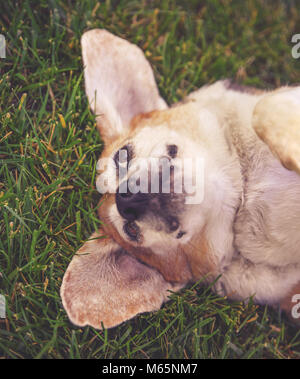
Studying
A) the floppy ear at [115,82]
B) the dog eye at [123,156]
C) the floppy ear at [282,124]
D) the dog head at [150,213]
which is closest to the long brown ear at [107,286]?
the dog head at [150,213]

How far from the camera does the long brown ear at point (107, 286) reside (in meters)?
2.13

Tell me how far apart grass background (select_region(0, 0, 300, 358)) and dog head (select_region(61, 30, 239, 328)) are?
152 millimetres

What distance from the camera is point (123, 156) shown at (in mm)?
2338

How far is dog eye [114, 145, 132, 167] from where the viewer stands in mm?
2318

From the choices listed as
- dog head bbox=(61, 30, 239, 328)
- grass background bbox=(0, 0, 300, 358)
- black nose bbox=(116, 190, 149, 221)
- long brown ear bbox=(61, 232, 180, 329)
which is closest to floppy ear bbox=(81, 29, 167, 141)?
dog head bbox=(61, 30, 239, 328)

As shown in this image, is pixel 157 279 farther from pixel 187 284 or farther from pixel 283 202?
pixel 283 202

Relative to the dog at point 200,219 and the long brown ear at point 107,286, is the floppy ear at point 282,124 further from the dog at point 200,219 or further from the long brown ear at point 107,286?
the long brown ear at point 107,286

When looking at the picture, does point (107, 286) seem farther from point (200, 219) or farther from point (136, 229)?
point (200, 219)

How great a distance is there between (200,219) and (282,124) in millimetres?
663

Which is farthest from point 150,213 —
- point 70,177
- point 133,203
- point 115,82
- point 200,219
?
point 115,82

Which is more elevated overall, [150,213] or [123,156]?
[123,156]

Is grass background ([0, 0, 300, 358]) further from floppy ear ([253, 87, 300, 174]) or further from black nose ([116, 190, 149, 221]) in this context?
floppy ear ([253, 87, 300, 174])

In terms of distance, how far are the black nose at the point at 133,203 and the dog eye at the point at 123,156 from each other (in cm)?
27
